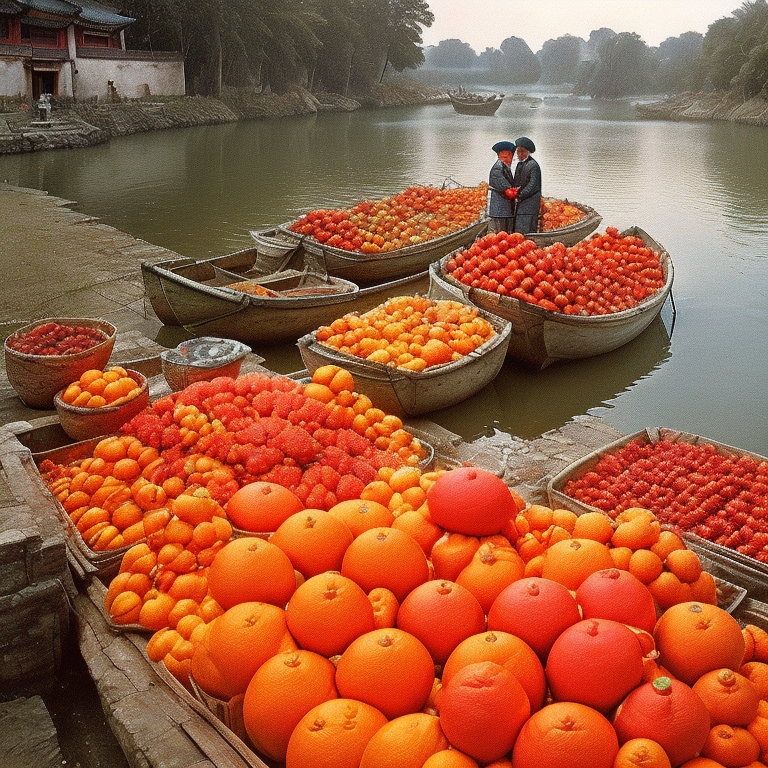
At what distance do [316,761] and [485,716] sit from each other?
1.55 ft

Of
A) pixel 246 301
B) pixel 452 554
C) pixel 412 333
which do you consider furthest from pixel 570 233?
pixel 452 554

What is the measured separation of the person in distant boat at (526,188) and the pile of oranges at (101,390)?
6.16 meters

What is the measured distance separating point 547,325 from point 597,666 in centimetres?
488

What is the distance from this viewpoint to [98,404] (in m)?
4.18

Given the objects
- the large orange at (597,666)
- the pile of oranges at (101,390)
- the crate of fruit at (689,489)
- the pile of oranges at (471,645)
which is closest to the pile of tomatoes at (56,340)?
the pile of oranges at (101,390)

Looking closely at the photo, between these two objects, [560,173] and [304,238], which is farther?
[560,173]

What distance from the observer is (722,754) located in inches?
70.4

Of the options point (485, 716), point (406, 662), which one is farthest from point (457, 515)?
point (485, 716)

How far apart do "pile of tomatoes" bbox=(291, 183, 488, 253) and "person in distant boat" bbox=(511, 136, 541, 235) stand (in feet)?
3.77

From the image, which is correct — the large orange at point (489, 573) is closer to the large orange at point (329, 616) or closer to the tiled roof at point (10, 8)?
the large orange at point (329, 616)

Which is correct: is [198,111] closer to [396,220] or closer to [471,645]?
[396,220]

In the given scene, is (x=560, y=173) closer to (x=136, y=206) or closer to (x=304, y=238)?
(x=136, y=206)

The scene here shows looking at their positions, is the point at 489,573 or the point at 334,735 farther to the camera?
the point at 489,573

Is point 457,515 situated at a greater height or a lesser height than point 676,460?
greater
